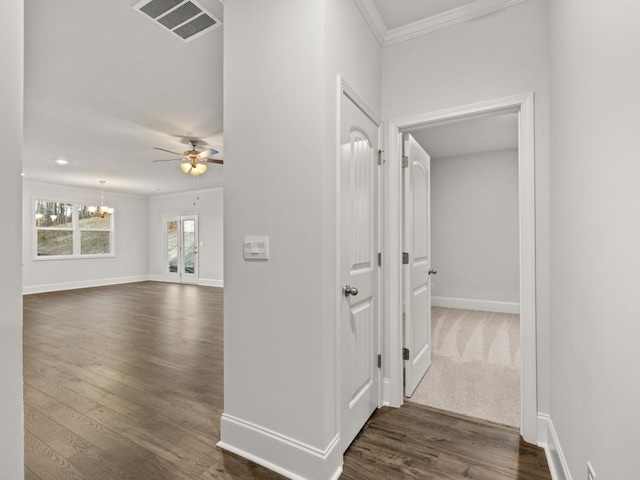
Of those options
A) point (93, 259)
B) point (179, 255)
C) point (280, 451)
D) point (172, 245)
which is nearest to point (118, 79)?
point (280, 451)

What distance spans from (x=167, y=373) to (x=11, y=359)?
2730mm

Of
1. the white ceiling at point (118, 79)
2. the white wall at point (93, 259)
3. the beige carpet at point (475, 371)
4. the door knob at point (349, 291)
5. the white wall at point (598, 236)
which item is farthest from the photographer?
the white wall at point (93, 259)

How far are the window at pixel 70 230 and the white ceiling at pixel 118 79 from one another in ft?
9.14

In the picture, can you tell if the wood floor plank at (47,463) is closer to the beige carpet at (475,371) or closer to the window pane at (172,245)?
the beige carpet at (475,371)

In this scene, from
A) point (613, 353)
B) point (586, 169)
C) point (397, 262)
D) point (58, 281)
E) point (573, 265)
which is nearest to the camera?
point (613, 353)

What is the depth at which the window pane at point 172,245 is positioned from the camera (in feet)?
32.0

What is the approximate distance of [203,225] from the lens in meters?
9.08

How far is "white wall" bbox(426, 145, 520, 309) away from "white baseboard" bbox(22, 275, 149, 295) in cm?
884

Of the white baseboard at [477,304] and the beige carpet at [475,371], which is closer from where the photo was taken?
the beige carpet at [475,371]

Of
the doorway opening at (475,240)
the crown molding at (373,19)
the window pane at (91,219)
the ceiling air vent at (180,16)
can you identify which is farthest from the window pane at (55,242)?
the crown molding at (373,19)

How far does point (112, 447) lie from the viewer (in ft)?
6.22

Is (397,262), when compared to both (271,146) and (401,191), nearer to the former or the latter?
(401,191)

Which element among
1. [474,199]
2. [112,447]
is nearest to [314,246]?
[112,447]

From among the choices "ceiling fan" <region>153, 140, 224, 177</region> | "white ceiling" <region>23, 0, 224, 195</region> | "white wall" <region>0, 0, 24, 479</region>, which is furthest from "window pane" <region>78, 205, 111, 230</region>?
"white wall" <region>0, 0, 24, 479</region>
